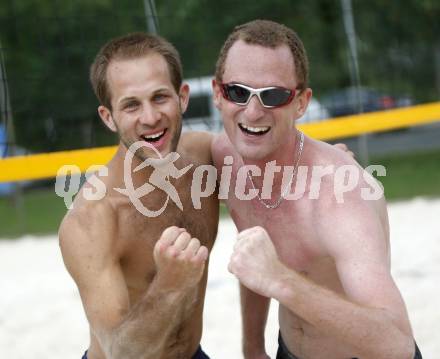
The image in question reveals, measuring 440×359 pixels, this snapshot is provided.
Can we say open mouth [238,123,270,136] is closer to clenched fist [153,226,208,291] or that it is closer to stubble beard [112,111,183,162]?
stubble beard [112,111,183,162]

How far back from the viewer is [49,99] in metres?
10.9

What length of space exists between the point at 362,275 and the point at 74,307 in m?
3.27

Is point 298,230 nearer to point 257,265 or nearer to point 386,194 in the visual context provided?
point 257,265

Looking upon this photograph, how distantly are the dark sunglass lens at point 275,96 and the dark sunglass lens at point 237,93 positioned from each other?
0.06 metres

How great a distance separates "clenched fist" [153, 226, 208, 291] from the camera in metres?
2.04

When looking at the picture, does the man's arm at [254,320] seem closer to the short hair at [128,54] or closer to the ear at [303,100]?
the ear at [303,100]

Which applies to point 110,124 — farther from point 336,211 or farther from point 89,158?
point 89,158

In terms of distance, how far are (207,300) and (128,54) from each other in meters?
2.84

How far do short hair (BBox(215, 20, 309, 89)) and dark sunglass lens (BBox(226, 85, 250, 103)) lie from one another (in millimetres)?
94

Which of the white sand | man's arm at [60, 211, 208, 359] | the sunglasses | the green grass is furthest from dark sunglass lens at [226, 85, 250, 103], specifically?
the green grass

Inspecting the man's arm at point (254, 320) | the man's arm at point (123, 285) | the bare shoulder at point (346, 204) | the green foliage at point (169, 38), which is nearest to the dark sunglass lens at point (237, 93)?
the bare shoulder at point (346, 204)

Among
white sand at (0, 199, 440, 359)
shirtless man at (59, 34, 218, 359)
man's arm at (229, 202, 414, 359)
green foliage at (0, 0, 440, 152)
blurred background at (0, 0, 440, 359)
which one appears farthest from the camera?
green foliage at (0, 0, 440, 152)

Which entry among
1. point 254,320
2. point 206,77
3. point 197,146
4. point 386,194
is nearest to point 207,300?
point 254,320

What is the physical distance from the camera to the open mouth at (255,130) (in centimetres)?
240
